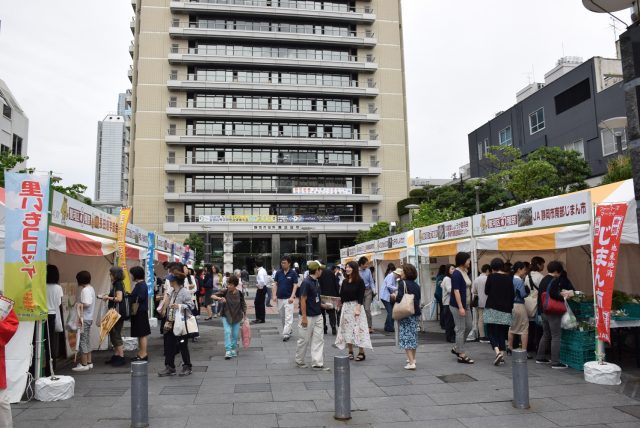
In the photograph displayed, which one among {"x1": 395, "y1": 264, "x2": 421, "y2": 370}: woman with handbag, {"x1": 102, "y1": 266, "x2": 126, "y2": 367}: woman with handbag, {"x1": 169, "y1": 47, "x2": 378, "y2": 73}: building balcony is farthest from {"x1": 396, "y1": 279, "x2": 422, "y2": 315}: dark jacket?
{"x1": 169, "y1": 47, "x2": 378, "y2": 73}: building balcony

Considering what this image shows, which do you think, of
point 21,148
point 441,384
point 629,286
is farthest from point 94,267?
point 21,148

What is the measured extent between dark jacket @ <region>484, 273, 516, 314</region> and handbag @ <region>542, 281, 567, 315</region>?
503 mm

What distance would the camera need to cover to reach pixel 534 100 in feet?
114

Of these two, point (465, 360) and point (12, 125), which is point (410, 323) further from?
point (12, 125)

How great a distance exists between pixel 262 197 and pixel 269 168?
2933 mm

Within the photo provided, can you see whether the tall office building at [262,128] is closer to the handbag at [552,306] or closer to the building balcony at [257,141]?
the building balcony at [257,141]

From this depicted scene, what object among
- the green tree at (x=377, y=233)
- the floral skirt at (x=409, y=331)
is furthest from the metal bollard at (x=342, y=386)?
the green tree at (x=377, y=233)

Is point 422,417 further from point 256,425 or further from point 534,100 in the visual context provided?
point 534,100

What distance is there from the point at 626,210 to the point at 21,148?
131 ft

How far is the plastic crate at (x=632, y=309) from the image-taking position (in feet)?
25.7

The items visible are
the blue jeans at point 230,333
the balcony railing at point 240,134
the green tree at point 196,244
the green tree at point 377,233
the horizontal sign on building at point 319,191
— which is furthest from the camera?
the horizontal sign on building at point 319,191

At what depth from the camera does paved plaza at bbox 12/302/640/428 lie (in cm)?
545

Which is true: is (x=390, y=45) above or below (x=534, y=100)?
above

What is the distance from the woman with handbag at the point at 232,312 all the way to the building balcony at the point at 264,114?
134ft
